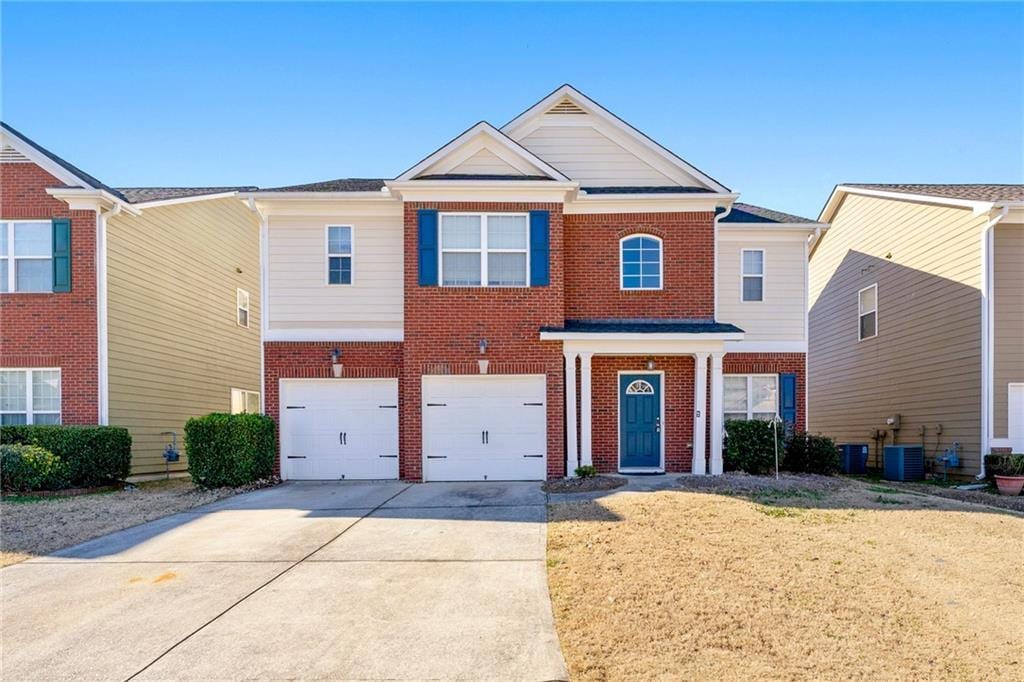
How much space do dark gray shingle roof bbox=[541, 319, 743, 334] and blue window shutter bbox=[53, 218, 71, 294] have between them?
980 cm

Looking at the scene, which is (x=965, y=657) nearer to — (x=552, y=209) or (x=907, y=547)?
(x=907, y=547)

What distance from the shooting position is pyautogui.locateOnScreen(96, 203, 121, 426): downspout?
1391 centimetres

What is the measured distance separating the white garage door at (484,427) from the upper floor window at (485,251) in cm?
198

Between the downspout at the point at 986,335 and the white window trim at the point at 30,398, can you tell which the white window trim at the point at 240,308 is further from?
the downspout at the point at 986,335

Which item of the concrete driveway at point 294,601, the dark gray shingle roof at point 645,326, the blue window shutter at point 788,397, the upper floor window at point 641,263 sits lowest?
the concrete driveway at point 294,601

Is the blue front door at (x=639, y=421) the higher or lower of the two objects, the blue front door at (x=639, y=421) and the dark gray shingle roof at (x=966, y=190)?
the lower

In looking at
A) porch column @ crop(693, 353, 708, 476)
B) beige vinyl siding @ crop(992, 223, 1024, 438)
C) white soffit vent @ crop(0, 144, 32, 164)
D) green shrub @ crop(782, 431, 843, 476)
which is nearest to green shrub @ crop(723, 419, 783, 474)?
porch column @ crop(693, 353, 708, 476)

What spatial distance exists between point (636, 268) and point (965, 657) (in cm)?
1034

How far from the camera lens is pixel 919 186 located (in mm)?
17328

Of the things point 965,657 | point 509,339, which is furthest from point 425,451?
point 965,657

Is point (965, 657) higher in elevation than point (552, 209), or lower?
lower

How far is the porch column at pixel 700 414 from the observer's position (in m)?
13.7

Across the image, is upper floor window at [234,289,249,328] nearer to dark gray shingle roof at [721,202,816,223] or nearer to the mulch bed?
the mulch bed

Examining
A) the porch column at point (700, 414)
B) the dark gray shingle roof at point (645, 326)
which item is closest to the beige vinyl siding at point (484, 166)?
the dark gray shingle roof at point (645, 326)
